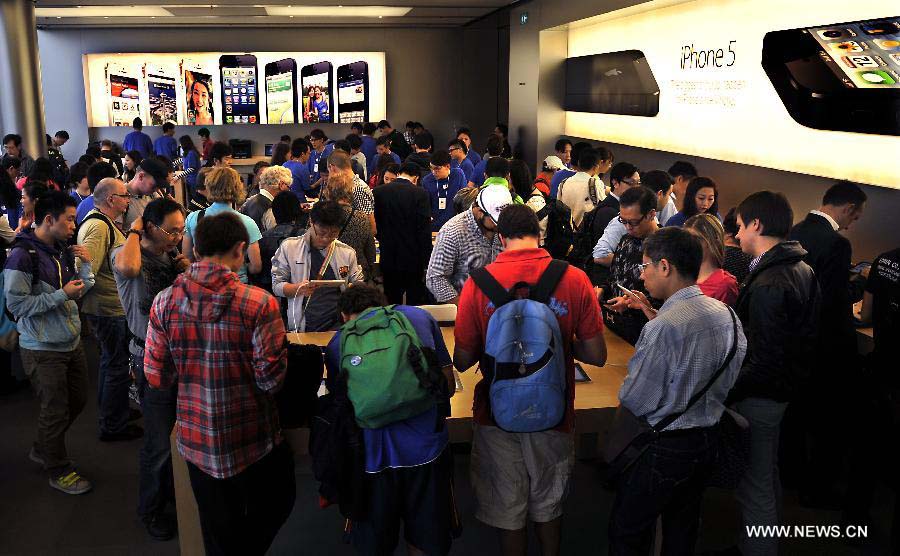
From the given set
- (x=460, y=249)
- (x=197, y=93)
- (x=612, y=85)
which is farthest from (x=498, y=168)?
(x=197, y=93)

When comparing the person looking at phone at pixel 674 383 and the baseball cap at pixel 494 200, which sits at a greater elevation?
the baseball cap at pixel 494 200

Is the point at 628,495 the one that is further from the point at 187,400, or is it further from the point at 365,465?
the point at 187,400

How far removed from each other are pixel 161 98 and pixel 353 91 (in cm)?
386

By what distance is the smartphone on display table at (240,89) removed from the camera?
15008 mm

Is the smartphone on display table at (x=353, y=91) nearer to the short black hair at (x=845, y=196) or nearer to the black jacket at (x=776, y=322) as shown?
the short black hair at (x=845, y=196)

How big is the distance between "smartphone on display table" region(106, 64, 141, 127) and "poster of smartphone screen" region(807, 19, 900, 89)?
44.1ft

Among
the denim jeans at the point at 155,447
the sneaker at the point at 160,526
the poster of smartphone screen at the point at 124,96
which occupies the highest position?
the poster of smartphone screen at the point at 124,96

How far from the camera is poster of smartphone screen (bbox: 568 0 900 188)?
5254mm

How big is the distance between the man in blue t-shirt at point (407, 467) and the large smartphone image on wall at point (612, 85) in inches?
254

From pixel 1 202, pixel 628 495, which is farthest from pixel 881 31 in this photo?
pixel 1 202

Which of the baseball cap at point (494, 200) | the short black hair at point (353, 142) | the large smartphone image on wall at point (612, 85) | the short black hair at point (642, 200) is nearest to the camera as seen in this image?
the baseball cap at point (494, 200)

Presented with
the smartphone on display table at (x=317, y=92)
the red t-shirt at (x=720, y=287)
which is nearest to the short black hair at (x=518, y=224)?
the red t-shirt at (x=720, y=287)

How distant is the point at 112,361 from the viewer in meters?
4.34

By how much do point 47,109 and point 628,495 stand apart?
16.2 metres
